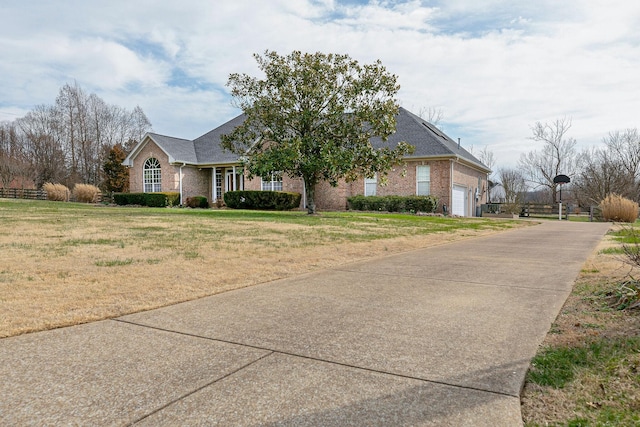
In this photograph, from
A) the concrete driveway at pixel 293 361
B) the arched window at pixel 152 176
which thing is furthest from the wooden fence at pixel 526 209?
the concrete driveway at pixel 293 361

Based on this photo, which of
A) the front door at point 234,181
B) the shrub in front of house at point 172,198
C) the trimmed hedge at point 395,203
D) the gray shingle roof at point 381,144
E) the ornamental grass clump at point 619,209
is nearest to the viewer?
the ornamental grass clump at point 619,209

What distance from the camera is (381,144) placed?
28125 mm

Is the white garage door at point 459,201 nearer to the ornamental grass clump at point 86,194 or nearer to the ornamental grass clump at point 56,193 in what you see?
the ornamental grass clump at point 86,194

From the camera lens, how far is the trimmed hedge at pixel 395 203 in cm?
2511

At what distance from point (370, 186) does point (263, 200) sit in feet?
22.2

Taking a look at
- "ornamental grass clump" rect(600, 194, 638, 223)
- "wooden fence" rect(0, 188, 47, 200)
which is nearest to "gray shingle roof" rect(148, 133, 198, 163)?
"wooden fence" rect(0, 188, 47, 200)

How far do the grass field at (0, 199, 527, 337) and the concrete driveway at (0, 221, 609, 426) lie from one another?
0.54 metres

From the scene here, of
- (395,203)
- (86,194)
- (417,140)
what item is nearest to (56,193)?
(86,194)

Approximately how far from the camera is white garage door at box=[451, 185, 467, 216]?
27.1 meters

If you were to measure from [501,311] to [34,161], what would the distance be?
58819 mm

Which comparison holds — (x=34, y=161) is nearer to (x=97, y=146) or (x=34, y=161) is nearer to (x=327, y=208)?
(x=97, y=146)

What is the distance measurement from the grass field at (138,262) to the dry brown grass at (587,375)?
3.63 m

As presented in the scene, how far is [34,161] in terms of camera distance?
5100cm

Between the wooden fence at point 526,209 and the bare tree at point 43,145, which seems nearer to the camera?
the wooden fence at point 526,209
